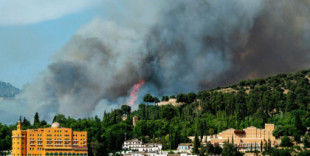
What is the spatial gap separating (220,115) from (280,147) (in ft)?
57.4

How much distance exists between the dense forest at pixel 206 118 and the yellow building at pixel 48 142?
6.62 ft

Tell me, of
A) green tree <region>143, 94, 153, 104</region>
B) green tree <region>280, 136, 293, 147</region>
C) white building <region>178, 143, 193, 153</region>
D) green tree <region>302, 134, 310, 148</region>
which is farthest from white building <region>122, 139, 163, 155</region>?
green tree <region>143, 94, 153, 104</region>

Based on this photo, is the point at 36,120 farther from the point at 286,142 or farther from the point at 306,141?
the point at 306,141

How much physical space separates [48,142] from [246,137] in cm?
2513

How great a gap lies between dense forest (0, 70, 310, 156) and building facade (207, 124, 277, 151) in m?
1.53

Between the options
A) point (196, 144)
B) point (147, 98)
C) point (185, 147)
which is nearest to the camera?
point (196, 144)

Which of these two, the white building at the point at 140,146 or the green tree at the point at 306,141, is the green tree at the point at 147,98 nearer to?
the white building at the point at 140,146

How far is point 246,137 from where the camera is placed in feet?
250

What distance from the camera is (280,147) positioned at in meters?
72.1

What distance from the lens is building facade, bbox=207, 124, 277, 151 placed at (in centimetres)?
7419

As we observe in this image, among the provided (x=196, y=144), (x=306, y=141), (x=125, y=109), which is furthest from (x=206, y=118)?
(x=306, y=141)

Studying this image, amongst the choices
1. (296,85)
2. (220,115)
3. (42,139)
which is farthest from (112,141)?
(296,85)

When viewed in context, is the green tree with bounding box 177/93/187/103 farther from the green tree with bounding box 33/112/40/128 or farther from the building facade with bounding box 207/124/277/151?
the green tree with bounding box 33/112/40/128

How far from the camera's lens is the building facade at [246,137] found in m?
74.2
